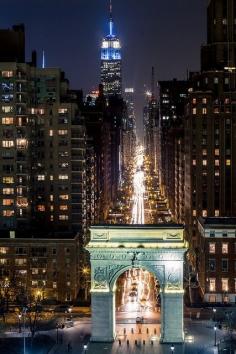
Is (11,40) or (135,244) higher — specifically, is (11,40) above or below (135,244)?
above

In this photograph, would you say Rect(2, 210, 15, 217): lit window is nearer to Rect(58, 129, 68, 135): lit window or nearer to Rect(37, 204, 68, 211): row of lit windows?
Rect(37, 204, 68, 211): row of lit windows

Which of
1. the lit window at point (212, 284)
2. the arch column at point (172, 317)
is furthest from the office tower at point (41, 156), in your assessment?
the arch column at point (172, 317)

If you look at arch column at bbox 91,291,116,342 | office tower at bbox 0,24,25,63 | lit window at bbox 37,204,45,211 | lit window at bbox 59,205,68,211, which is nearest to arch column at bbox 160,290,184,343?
arch column at bbox 91,291,116,342

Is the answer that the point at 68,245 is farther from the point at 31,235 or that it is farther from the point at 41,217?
the point at 41,217

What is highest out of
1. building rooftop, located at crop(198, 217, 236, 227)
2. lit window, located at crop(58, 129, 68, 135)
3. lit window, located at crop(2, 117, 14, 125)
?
lit window, located at crop(2, 117, 14, 125)

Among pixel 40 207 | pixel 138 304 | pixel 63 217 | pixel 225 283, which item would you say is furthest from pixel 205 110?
pixel 138 304

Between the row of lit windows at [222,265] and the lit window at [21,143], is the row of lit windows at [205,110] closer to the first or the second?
the lit window at [21,143]

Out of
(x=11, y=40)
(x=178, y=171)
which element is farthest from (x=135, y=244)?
(x=178, y=171)
